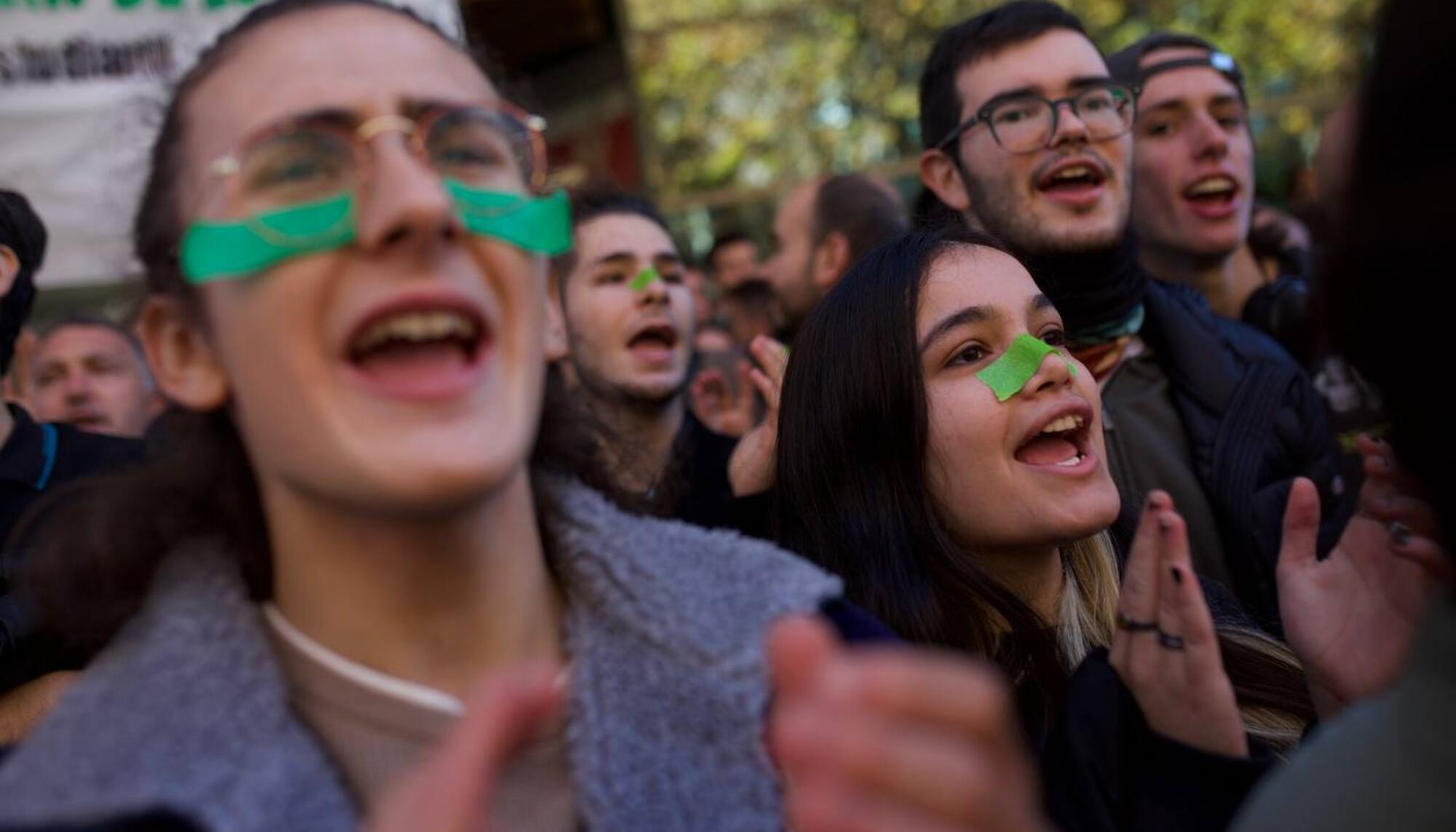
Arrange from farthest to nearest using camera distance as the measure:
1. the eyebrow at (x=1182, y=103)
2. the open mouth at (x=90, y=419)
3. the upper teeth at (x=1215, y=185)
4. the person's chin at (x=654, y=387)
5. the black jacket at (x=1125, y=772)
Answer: the open mouth at (x=90, y=419) → the person's chin at (x=654, y=387) → the eyebrow at (x=1182, y=103) → the upper teeth at (x=1215, y=185) → the black jacket at (x=1125, y=772)

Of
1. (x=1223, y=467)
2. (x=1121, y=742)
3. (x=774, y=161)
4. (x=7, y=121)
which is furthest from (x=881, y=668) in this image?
(x=774, y=161)

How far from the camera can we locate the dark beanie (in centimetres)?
420

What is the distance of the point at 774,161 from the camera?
36.8 feet

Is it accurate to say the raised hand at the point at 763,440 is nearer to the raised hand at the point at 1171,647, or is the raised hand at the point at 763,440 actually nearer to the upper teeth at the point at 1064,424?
the upper teeth at the point at 1064,424

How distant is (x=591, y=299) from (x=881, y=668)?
3.45 m

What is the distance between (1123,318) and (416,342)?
238cm

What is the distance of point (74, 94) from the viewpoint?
4.70 metres

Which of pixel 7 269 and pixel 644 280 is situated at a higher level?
pixel 7 269

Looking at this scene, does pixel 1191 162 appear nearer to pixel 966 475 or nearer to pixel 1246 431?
pixel 1246 431

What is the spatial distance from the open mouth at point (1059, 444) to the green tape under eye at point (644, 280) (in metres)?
2.06

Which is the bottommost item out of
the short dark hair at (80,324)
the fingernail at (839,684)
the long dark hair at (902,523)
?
the short dark hair at (80,324)

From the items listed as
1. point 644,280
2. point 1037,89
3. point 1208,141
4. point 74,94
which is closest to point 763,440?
point 1037,89

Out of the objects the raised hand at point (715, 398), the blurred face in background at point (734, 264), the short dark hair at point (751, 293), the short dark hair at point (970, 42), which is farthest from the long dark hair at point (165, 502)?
the blurred face in background at point (734, 264)

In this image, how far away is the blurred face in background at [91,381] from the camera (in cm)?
490
